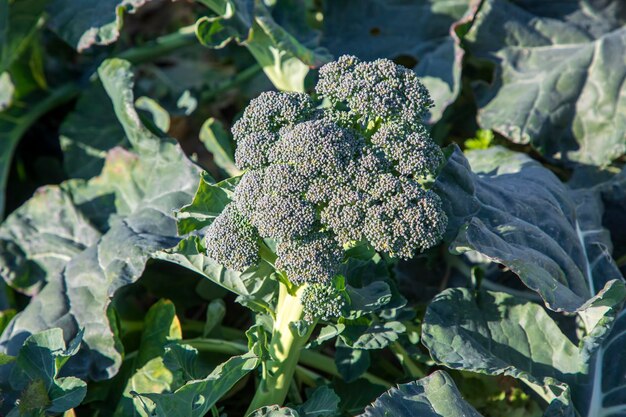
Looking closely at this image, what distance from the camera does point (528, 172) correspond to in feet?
7.16

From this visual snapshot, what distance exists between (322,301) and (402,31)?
4.59ft

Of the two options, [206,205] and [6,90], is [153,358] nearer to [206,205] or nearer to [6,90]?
[206,205]

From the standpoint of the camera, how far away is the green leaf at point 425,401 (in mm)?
1633

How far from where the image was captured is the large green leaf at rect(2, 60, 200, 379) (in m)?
1.98

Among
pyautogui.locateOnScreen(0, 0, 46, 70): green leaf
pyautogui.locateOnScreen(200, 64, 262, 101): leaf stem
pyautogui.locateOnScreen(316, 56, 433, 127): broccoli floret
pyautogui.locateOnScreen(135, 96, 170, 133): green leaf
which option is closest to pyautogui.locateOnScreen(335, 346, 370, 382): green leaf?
pyautogui.locateOnScreen(316, 56, 433, 127): broccoli floret

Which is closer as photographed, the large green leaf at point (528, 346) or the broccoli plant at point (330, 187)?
the broccoli plant at point (330, 187)

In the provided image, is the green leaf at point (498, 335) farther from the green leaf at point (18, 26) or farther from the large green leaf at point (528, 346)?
the green leaf at point (18, 26)

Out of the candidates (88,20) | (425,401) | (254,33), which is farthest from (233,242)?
(88,20)

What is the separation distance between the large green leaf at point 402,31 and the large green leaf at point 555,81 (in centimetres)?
11

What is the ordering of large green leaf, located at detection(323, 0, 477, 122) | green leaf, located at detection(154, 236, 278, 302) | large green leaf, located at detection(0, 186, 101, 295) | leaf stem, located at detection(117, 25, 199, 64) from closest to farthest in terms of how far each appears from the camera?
green leaf, located at detection(154, 236, 278, 302) → large green leaf, located at detection(0, 186, 101, 295) → large green leaf, located at detection(323, 0, 477, 122) → leaf stem, located at detection(117, 25, 199, 64)

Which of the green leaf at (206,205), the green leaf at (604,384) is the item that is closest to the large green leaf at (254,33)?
the green leaf at (206,205)

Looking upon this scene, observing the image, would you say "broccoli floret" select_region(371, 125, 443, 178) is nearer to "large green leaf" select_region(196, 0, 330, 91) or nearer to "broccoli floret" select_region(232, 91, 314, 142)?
"broccoli floret" select_region(232, 91, 314, 142)

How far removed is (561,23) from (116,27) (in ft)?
5.20

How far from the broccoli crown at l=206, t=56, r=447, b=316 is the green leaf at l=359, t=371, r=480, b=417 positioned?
0.84ft
